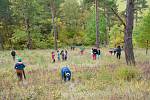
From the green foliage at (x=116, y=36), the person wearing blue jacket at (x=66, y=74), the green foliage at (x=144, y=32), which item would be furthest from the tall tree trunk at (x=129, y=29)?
the green foliage at (x=116, y=36)

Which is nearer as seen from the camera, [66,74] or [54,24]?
[66,74]

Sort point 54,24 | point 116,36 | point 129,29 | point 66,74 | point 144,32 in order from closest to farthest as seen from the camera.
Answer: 1. point 66,74
2. point 129,29
3. point 144,32
4. point 54,24
5. point 116,36

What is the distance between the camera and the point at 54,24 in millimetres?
52656

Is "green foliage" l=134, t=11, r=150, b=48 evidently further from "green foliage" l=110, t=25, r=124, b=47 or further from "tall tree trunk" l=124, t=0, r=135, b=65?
"green foliage" l=110, t=25, r=124, b=47

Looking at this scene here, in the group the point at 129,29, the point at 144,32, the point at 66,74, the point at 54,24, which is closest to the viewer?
the point at 66,74

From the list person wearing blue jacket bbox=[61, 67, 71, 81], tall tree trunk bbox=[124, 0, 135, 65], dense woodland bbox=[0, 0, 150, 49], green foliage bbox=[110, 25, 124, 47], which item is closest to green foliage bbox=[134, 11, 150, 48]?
dense woodland bbox=[0, 0, 150, 49]

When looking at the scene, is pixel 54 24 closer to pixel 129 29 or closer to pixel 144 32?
pixel 144 32

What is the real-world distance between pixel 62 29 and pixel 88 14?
337 inches

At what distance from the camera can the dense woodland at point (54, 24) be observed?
2042 inches

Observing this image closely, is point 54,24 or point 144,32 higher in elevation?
point 54,24

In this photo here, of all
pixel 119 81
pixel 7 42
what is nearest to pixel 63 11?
pixel 7 42

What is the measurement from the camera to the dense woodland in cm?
5187

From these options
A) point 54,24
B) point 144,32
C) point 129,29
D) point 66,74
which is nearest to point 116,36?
point 54,24

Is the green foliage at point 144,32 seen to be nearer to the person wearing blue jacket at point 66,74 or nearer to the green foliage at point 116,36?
the green foliage at point 116,36
